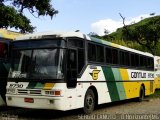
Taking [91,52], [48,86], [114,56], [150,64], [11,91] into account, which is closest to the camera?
[48,86]

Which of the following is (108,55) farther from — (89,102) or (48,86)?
(48,86)

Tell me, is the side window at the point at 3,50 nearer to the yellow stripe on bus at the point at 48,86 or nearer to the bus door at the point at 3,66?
the bus door at the point at 3,66

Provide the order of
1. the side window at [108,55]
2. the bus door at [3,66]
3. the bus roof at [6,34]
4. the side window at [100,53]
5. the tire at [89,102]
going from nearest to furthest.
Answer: the tire at [89,102], the bus door at [3,66], the bus roof at [6,34], the side window at [100,53], the side window at [108,55]

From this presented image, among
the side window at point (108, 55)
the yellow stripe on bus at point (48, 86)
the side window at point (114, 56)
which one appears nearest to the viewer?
the yellow stripe on bus at point (48, 86)

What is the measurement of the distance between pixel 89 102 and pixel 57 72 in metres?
2.42

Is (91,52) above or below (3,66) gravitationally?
above

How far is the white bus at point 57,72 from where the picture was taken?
12695mm

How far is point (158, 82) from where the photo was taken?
93.2ft

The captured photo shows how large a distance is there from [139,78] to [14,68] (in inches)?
368

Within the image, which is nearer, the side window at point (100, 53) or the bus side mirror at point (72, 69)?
the bus side mirror at point (72, 69)

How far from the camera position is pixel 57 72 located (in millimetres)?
12688

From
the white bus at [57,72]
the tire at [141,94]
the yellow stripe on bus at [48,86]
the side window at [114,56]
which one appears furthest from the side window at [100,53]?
the tire at [141,94]

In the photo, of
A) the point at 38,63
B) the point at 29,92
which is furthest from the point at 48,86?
the point at 38,63

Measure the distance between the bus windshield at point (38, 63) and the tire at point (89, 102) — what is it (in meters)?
2.03
